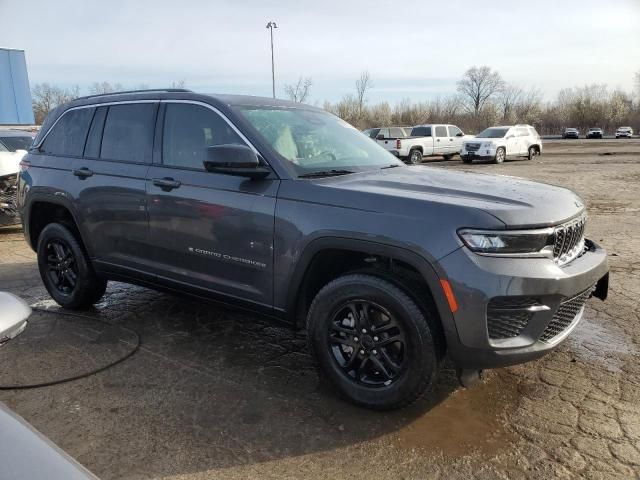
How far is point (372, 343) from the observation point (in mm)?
3061

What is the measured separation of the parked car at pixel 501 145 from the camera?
24516 millimetres

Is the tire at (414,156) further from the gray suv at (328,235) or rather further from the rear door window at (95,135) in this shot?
the rear door window at (95,135)

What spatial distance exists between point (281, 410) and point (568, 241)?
1.97 metres

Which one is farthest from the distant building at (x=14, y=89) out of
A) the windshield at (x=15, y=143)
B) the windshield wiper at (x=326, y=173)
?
the windshield wiper at (x=326, y=173)

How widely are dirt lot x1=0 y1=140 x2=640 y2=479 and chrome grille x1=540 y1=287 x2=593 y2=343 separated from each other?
1.70 ft

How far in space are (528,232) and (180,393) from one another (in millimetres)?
2317

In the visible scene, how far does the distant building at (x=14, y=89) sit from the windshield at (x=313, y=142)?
80.1 ft

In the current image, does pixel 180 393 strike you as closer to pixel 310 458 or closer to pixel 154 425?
pixel 154 425

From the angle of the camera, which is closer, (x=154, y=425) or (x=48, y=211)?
(x=154, y=425)

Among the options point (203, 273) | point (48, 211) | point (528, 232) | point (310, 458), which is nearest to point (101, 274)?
point (48, 211)

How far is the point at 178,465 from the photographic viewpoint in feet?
8.59

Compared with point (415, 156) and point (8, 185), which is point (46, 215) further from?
point (415, 156)

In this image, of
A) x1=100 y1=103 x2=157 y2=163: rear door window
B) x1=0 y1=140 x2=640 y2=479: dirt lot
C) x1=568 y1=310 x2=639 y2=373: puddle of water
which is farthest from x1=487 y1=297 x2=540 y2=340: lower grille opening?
x1=100 y1=103 x2=157 y2=163: rear door window

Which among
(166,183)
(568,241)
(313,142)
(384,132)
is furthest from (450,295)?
(384,132)
